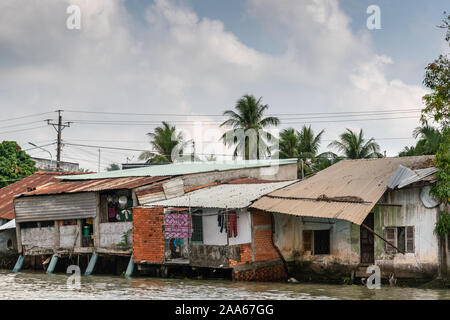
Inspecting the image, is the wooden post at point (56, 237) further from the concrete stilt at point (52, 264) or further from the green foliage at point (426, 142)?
the green foliage at point (426, 142)

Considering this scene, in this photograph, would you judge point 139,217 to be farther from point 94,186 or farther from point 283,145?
point 283,145

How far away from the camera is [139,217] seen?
21.9m

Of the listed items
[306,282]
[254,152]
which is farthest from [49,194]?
[254,152]

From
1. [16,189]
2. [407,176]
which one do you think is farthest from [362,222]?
[16,189]

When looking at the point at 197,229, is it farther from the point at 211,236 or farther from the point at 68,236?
the point at 68,236

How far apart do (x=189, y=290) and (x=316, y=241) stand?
16.5 feet

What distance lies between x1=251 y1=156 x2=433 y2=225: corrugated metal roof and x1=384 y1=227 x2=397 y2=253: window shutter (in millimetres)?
1370

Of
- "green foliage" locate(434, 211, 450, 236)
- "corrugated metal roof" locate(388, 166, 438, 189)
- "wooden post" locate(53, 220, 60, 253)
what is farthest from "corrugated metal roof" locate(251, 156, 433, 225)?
"wooden post" locate(53, 220, 60, 253)

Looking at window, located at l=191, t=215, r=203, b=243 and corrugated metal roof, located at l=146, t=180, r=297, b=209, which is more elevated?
corrugated metal roof, located at l=146, t=180, r=297, b=209

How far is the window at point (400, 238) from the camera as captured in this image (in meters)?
18.2

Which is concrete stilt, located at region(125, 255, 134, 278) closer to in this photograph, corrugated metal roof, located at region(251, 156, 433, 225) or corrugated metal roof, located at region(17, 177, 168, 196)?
corrugated metal roof, located at region(17, 177, 168, 196)

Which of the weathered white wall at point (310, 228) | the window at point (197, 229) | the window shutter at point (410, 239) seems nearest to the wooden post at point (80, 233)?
the window at point (197, 229)

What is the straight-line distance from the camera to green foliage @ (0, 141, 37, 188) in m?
40.5

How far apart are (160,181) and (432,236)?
1067cm
